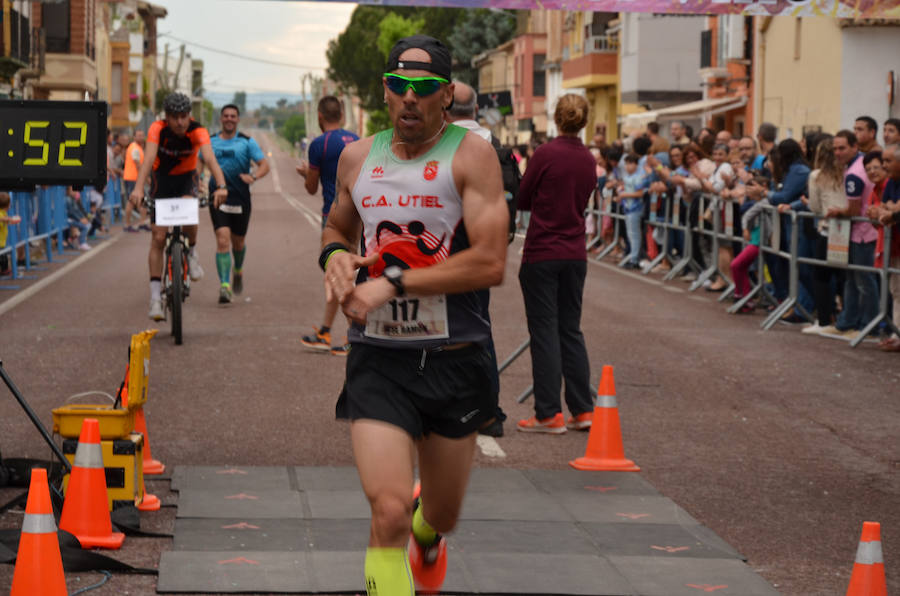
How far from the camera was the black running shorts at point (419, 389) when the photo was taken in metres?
4.95

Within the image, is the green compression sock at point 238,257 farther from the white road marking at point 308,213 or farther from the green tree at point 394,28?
the green tree at point 394,28

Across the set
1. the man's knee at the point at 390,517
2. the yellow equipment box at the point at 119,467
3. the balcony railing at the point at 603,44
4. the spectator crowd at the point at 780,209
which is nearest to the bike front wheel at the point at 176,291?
the yellow equipment box at the point at 119,467

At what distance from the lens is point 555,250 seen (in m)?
9.30

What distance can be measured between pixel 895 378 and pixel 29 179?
7568 millimetres

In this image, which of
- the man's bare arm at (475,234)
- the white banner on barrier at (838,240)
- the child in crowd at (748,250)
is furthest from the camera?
the child in crowd at (748,250)

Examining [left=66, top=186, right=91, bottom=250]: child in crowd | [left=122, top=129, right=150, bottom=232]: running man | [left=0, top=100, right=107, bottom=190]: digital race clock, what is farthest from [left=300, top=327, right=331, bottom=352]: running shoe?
[left=122, top=129, right=150, bottom=232]: running man

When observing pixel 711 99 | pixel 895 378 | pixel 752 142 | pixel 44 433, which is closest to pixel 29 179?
pixel 44 433

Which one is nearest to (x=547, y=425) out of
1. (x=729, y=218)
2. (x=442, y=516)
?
(x=442, y=516)

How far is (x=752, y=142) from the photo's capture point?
758 inches

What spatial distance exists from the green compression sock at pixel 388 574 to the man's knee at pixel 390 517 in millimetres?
43

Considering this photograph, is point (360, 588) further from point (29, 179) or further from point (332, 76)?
point (332, 76)

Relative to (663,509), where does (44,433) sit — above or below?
above

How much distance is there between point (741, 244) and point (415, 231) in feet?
46.9

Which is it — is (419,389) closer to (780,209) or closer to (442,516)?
(442,516)
